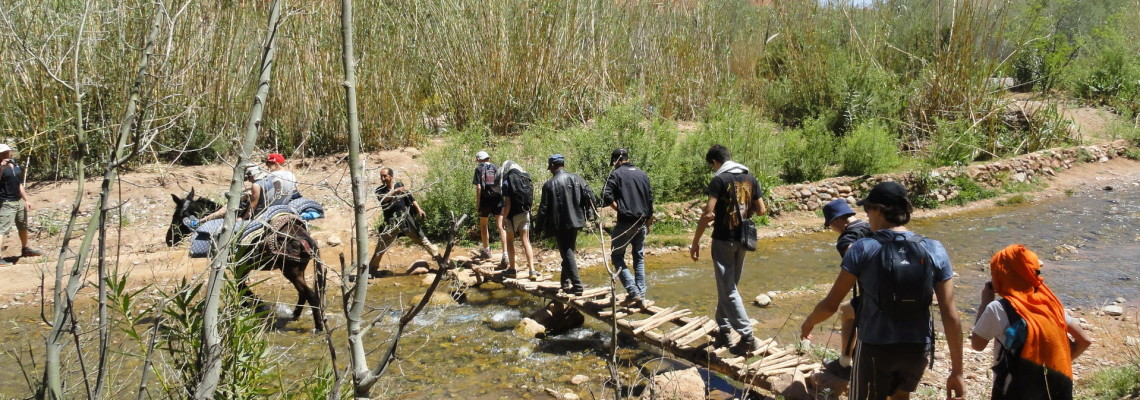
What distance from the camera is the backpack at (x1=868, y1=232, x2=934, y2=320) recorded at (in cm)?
326

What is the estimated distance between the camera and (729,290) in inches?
210

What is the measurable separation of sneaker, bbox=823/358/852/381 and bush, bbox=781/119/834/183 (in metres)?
8.04

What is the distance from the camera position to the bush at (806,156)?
12352 millimetres

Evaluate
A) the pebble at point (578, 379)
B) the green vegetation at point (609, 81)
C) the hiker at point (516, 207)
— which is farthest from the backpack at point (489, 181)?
the pebble at point (578, 379)

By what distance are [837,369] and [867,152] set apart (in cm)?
864

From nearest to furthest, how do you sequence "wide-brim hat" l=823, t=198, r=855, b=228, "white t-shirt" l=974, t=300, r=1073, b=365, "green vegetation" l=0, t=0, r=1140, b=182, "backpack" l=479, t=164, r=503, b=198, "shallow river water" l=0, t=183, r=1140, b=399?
"white t-shirt" l=974, t=300, r=1073, b=365 < "wide-brim hat" l=823, t=198, r=855, b=228 < "shallow river water" l=0, t=183, r=1140, b=399 < "backpack" l=479, t=164, r=503, b=198 < "green vegetation" l=0, t=0, r=1140, b=182

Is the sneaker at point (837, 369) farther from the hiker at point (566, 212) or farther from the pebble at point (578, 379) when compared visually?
the hiker at point (566, 212)

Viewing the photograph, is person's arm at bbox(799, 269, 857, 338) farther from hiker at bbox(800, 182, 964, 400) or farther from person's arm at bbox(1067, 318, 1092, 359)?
person's arm at bbox(1067, 318, 1092, 359)

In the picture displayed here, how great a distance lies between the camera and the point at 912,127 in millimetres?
13820

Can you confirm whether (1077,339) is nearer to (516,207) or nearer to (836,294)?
(836,294)

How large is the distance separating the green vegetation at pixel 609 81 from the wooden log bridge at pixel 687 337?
386 cm

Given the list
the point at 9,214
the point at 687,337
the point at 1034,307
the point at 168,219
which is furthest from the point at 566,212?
the point at 9,214

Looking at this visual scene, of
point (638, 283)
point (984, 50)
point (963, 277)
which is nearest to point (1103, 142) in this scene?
point (984, 50)

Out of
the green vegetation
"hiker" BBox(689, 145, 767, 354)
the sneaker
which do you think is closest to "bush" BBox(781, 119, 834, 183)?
the green vegetation
